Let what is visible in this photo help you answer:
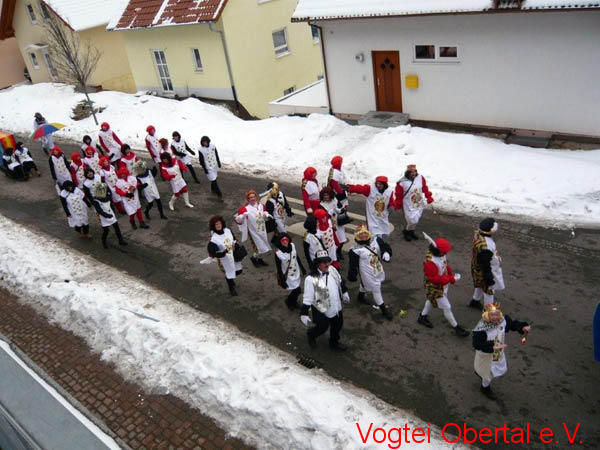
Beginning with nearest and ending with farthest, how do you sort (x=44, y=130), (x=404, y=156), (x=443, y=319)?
1. (x=443, y=319)
2. (x=404, y=156)
3. (x=44, y=130)

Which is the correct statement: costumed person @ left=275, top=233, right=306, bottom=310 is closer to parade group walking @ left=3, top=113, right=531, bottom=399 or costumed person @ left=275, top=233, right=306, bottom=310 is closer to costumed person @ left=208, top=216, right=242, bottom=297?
parade group walking @ left=3, top=113, right=531, bottom=399

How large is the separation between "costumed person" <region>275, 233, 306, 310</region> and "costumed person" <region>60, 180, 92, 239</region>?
585 centimetres

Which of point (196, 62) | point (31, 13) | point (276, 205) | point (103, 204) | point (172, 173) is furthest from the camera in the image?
point (31, 13)

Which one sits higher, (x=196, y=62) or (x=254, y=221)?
(x=196, y=62)

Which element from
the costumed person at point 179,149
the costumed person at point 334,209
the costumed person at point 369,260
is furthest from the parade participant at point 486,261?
the costumed person at point 179,149

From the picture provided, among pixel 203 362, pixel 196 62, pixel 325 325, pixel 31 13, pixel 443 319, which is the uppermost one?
pixel 31 13

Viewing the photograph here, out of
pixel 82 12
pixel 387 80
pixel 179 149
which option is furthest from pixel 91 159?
pixel 82 12

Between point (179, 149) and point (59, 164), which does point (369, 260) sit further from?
point (59, 164)

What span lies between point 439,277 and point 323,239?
2.12m

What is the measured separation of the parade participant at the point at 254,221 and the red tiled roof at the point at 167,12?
1333 cm

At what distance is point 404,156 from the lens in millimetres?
13672

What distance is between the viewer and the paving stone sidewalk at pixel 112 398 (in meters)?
6.35

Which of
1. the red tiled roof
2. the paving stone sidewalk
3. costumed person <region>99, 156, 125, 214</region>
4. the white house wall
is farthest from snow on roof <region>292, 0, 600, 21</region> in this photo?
the paving stone sidewalk

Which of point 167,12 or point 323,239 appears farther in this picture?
point 167,12
